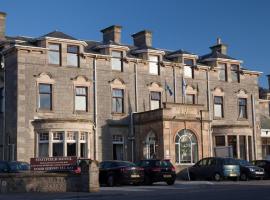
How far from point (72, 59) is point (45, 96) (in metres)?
3.52

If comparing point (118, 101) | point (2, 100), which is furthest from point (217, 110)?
point (2, 100)

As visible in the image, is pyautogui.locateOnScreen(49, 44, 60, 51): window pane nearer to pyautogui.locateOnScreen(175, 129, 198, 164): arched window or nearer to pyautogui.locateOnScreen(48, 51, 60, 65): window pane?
pyautogui.locateOnScreen(48, 51, 60, 65): window pane

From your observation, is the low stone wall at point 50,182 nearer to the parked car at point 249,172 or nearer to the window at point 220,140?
the parked car at point 249,172

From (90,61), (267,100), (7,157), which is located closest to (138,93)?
(90,61)

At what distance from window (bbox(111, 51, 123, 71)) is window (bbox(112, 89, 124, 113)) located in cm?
179

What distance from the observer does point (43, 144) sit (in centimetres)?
3472

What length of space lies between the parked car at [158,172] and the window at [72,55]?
1127 cm

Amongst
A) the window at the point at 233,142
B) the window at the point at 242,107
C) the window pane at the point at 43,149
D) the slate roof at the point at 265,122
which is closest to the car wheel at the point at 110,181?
the window pane at the point at 43,149

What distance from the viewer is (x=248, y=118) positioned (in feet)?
149

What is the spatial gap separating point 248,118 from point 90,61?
16163 mm

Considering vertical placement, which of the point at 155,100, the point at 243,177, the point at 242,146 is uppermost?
the point at 155,100

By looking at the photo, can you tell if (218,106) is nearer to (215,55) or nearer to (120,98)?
(215,55)

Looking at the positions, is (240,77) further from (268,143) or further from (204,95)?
(268,143)

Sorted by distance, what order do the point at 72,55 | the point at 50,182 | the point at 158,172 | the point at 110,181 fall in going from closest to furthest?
1. the point at 50,182
2. the point at 110,181
3. the point at 158,172
4. the point at 72,55
